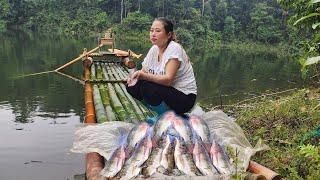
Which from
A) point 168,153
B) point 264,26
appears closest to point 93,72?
point 168,153

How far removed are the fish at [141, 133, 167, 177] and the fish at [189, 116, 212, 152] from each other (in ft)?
1.24

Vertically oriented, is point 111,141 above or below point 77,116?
above

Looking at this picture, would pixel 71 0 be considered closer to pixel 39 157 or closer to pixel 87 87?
pixel 87 87

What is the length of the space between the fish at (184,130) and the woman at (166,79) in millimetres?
541

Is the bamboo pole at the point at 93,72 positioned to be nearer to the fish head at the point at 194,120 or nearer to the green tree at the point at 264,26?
the fish head at the point at 194,120

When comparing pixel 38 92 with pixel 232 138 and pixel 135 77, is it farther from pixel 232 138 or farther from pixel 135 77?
pixel 232 138

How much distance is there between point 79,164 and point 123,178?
2.54m

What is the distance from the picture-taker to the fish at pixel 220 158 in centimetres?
353

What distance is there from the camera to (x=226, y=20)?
143 feet

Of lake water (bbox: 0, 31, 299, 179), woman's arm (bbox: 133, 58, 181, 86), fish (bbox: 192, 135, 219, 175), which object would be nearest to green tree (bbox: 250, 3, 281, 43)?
lake water (bbox: 0, 31, 299, 179)

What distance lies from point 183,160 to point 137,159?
0.37 m

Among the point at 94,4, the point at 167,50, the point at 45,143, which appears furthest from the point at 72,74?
the point at 94,4

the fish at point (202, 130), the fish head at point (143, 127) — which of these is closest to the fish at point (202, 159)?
the fish at point (202, 130)

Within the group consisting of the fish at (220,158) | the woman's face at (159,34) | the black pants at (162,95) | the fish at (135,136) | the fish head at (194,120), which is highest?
the woman's face at (159,34)
